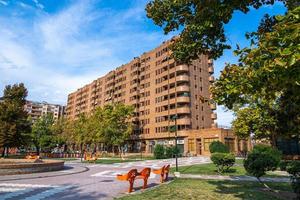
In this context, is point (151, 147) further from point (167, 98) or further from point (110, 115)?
point (110, 115)

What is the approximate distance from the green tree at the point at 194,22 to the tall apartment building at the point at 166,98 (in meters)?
44.1

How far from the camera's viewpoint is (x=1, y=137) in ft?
111

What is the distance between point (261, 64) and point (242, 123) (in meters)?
31.6

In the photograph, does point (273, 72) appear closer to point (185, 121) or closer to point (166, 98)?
point (185, 121)

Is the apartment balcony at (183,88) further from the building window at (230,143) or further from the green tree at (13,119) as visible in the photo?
the green tree at (13,119)

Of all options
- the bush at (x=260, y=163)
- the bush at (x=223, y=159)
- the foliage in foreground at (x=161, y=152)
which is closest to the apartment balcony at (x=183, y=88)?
the foliage in foreground at (x=161, y=152)

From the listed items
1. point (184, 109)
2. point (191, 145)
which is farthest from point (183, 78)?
point (191, 145)

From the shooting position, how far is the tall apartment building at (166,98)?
60.5 meters

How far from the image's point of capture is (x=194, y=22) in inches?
313

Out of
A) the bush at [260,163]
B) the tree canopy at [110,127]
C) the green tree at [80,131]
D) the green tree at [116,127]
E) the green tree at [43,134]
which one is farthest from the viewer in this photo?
the green tree at [80,131]

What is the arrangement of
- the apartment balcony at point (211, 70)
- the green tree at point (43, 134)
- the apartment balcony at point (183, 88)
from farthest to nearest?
1. the apartment balcony at point (211, 70)
2. the apartment balcony at point (183, 88)
3. the green tree at point (43, 134)

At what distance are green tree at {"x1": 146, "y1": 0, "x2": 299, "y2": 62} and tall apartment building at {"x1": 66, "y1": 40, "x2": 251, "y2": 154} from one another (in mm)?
44073

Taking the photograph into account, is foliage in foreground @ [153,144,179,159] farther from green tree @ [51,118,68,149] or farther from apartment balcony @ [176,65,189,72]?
green tree @ [51,118,68,149]

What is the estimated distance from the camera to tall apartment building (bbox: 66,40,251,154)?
60.5 metres
